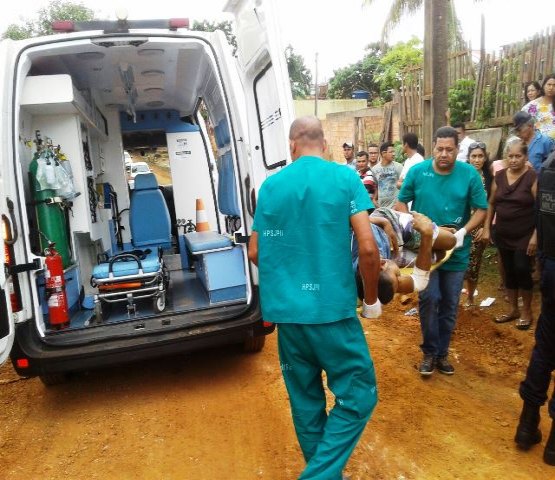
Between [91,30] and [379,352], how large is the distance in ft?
11.2

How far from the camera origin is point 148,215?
259 inches

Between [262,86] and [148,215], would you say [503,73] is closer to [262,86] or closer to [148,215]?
[262,86]

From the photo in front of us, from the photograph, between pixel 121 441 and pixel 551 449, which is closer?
pixel 551 449

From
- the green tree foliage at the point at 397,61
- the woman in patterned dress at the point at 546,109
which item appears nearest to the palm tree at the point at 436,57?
the woman in patterned dress at the point at 546,109

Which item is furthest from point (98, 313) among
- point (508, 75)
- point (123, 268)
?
point (508, 75)

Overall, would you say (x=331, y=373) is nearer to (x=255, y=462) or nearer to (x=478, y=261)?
(x=255, y=462)

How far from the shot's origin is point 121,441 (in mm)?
3330

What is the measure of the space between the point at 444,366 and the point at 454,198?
1.28 metres

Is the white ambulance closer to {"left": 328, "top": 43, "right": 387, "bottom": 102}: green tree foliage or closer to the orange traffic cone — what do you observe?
the orange traffic cone

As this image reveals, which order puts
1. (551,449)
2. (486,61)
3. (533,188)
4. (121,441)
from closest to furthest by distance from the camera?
(551,449) < (121,441) < (533,188) < (486,61)

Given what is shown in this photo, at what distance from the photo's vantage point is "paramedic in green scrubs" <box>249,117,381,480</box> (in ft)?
7.38

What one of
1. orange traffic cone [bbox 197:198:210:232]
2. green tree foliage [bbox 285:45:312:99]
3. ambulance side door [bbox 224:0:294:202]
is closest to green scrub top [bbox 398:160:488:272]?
ambulance side door [bbox 224:0:294:202]

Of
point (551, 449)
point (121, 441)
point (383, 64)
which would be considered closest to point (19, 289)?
point (121, 441)

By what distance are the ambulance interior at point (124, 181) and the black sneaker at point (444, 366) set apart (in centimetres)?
155
